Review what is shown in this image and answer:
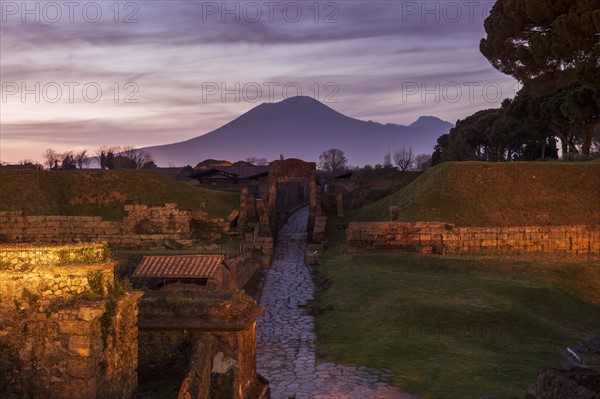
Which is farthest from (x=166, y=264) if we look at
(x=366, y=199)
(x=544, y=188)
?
(x=366, y=199)

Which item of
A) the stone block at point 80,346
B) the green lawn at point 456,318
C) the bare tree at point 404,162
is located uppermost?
the bare tree at point 404,162

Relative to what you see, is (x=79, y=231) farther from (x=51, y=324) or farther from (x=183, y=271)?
(x=51, y=324)

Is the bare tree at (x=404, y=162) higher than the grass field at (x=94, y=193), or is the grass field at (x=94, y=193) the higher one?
the bare tree at (x=404, y=162)

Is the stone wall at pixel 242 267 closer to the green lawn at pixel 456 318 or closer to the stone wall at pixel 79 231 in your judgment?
the green lawn at pixel 456 318

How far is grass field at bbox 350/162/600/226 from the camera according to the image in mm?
32938

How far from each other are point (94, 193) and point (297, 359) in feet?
81.7

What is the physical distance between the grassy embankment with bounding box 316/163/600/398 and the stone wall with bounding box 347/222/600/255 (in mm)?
1136

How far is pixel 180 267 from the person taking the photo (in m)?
20.4

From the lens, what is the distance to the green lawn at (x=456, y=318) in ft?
46.0

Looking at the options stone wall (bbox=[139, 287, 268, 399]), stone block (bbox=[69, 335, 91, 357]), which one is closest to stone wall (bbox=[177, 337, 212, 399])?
stone wall (bbox=[139, 287, 268, 399])

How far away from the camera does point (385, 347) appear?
15953 millimetres

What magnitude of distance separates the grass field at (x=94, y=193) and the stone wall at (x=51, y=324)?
27178mm

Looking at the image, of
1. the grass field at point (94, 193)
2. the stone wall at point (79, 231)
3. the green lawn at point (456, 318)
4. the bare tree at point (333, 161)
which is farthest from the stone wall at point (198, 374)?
the bare tree at point (333, 161)

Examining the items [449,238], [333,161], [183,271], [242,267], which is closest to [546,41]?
[449,238]
